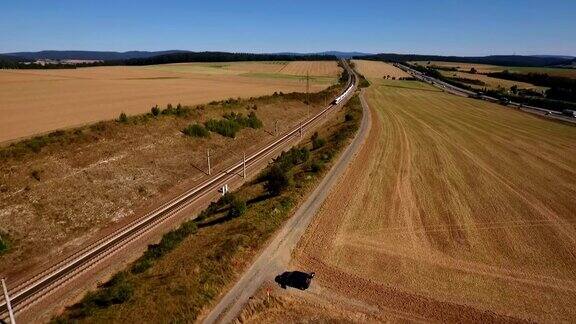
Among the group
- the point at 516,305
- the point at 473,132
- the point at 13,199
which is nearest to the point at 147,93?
the point at 13,199

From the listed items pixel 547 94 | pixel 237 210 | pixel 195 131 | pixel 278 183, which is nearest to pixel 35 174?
pixel 237 210

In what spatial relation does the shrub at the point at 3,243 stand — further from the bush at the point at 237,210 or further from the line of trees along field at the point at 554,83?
the line of trees along field at the point at 554,83

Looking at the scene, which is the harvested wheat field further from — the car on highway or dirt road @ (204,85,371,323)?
the car on highway

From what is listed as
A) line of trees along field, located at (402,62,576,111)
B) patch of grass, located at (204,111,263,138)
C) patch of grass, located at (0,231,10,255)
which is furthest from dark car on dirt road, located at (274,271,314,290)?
line of trees along field, located at (402,62,576,111)

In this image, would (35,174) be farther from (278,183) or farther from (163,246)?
(278,183)

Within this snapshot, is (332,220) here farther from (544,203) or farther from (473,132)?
(473,132)

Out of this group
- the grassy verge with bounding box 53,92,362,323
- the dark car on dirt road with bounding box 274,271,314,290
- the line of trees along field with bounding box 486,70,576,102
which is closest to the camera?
the grassy verge with bounding box 53,92,362,323
